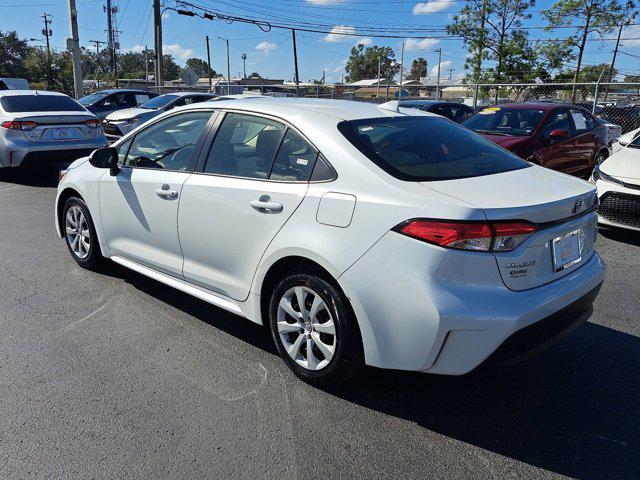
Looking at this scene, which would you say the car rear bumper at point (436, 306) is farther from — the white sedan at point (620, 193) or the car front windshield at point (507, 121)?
the car front windshield at point (507, 121)

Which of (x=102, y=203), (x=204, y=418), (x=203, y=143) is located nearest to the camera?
(x=204, y=418)

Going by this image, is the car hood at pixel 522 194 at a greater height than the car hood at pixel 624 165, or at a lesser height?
greater

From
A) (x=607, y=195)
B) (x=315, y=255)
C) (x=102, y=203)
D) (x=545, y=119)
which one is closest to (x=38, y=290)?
(x=102, y=203)

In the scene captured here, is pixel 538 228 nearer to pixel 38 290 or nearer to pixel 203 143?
pixel 203 143

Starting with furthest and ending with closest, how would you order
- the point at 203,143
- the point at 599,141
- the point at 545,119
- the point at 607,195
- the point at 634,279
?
1. the point at 599,141
2. the point at 545,119
3. the point at 607,195
4. the point at 634,279
5. the point at 203,143

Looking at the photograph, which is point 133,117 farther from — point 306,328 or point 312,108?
point 306,328

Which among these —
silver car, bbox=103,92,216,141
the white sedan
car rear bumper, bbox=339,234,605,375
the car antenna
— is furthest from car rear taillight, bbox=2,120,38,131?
the white sedan

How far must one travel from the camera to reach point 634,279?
498cm

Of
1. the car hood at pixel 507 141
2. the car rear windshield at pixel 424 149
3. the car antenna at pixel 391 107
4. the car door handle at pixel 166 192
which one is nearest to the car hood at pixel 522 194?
the car rear windshield at pixel 424 149

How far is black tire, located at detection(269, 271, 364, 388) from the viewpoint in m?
2.79

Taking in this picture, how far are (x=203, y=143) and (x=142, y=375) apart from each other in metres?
1.60

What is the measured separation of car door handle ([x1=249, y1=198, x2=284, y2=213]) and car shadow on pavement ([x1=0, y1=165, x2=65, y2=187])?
7900 millimetres

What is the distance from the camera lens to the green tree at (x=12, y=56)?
7050 cm

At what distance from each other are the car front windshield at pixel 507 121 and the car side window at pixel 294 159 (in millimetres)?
6188
